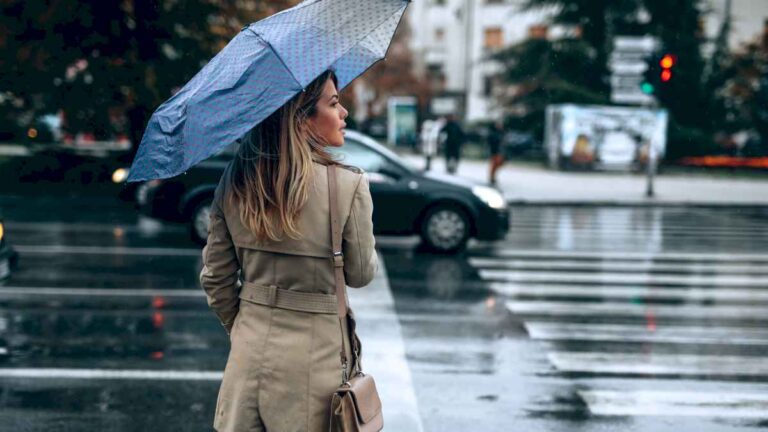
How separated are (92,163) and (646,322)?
17.8 metres

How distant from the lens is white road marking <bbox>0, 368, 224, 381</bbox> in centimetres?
623

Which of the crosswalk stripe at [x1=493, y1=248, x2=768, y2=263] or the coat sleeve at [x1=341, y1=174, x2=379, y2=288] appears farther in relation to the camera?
the crosswalk stripe at [x1=493, y1=248, x2=768, y2=263]

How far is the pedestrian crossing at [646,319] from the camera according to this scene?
20.2 ft

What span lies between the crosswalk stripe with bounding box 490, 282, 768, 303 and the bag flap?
6854mm

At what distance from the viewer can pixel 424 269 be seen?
36.5ft

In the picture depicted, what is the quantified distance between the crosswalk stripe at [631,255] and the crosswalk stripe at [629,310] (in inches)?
129

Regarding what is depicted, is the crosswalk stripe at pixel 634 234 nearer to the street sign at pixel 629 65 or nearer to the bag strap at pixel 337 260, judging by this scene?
the street sign at pixel 629 65

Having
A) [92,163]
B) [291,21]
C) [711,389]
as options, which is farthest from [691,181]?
[291,21]

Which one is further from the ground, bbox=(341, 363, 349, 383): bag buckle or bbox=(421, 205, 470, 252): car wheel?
bbox=(341, 363, 349, 383): bag buckle

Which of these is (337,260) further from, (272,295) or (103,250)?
(103,250)

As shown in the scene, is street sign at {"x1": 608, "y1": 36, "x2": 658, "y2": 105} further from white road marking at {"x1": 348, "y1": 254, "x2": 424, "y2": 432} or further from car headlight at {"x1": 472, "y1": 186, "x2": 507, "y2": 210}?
white road marking at {"x1": 348, "y1": 254, "x2": 424, "y2": 432}

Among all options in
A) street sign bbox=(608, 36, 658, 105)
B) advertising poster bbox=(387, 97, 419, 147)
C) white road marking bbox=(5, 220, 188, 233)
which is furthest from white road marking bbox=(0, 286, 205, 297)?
advertising poster bbox=(387, 97, 419, 147)

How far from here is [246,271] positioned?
2873 millimetres

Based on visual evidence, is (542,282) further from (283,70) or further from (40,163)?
(40,163)
